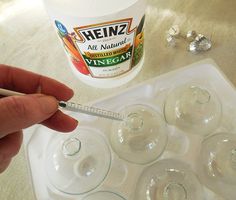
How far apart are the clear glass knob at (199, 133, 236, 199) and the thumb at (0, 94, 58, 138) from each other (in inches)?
10.3

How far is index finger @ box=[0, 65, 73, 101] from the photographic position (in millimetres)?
435

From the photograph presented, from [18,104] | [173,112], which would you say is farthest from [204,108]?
[18,104]

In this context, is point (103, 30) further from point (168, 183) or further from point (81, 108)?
point (168, 183)

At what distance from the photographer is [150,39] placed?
0.64m

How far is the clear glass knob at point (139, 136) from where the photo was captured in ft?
1.58

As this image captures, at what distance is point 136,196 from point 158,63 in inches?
10.4

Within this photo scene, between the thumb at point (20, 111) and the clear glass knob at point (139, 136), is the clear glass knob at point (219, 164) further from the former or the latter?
the thumb at point (20, 111)

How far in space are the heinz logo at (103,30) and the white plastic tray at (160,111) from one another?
120mm

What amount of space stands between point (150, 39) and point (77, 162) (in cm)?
30

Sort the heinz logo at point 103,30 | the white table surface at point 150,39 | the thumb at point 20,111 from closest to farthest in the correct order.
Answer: the thumb at point 20,111 → the heinz logo at point 103,30 → the white table surface at point 150,39

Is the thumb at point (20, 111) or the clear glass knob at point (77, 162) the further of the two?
the clear glass knob at point (77, 162)

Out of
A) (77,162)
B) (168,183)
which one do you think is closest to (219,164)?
(168,183)

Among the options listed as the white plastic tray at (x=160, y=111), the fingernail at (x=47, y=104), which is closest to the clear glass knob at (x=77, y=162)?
the white plastic tray at (x=160, y=111)

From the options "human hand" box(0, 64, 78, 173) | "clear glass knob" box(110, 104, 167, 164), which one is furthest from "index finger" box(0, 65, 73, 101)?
"clear glass knob" box(110, 104, 167, 164)
